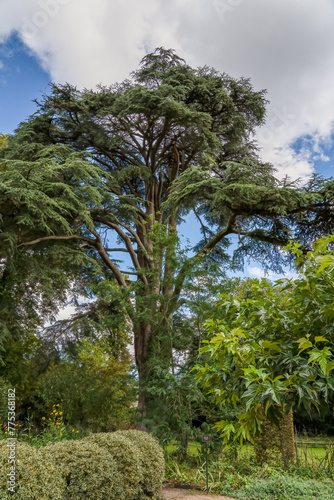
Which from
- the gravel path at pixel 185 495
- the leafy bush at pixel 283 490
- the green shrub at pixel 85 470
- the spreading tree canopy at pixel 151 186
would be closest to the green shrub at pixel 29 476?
the green shrub at pixel 85 470

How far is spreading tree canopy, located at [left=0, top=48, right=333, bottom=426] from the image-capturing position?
9539mm

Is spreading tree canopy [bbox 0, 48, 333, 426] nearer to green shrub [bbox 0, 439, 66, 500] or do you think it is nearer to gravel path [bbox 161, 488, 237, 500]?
gravel path [bbox 161, 488, 237, 500]

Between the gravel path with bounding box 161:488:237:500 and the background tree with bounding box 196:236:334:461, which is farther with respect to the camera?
the gravel path with bounding box 161:488:237:500

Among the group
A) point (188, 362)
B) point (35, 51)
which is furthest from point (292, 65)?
point (188, 362)

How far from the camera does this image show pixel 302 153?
897 centimetres

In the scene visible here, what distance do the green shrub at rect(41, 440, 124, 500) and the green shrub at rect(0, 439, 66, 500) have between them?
14.7 inches

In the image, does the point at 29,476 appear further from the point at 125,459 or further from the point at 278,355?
the point at 278,355

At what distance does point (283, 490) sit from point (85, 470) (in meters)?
3.70

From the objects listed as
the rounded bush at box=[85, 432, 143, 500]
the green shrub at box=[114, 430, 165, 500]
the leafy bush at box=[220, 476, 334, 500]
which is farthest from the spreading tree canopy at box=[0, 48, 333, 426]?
the rounded bush at box=[85, 432, 143, 500]

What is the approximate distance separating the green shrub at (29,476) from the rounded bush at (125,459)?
4.94 feet

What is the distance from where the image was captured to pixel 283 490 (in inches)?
258

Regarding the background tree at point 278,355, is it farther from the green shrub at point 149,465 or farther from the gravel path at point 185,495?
the gravel path at point 185,495

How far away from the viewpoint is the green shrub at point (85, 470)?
4.58 m

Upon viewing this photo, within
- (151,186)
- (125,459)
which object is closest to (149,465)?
(125,459)
